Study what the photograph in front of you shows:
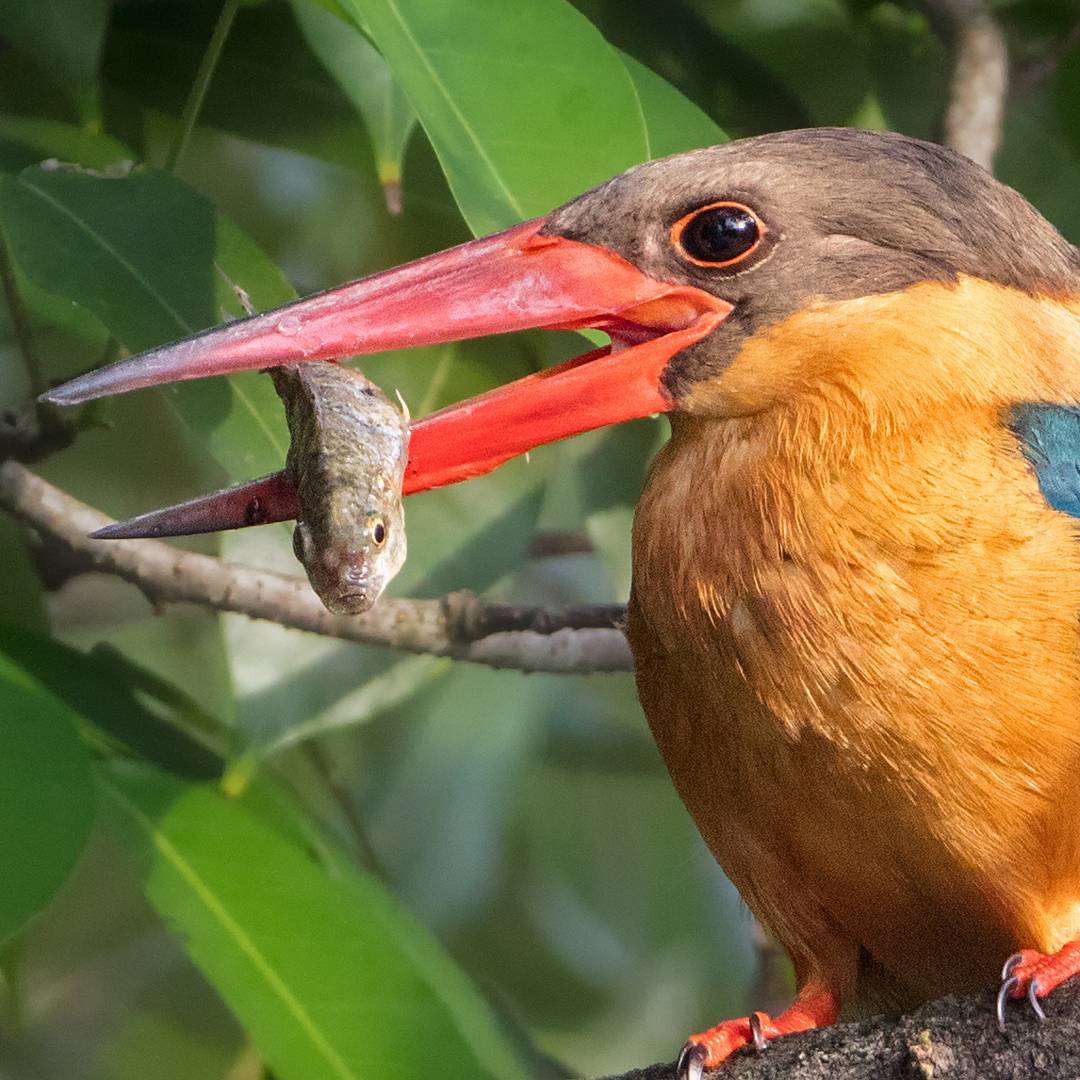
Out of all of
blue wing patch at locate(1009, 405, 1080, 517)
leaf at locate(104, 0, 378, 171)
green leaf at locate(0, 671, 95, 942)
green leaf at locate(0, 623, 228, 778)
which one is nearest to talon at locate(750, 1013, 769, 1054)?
blue wing patch at locate(1009, 405, 1080, 517)

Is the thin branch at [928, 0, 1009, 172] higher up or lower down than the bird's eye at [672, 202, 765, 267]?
lower down

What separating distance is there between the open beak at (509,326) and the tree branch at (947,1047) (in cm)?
48

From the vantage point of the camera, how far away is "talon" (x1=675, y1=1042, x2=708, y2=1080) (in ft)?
4.24

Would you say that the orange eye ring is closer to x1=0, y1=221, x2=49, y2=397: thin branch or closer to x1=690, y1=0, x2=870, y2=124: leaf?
x1=0, y1=221, x2=49, y2=397: thin branch

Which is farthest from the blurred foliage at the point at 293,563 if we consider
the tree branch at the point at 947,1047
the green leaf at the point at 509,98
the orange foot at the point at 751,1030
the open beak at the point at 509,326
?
the tree branch at the point at 947,1047

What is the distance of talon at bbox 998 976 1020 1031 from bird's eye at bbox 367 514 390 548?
0.52 metres

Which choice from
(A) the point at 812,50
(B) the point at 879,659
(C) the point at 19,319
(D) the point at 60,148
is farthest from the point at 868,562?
(A) the point at 812,50

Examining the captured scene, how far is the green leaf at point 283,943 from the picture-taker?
1.61 meters

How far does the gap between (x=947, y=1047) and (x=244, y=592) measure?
1009mm

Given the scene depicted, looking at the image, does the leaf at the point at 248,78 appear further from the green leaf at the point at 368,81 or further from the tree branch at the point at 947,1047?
the tree branch at the point at 947,1047

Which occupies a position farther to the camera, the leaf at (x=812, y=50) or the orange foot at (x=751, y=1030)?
the leaf at (x=812, y=50)

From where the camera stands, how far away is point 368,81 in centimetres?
177

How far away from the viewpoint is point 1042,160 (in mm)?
2371

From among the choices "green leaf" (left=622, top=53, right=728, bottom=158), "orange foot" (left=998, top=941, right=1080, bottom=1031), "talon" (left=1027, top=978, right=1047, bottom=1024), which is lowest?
"orange foot" (left=998, top=941, right=1080, bottom=1031)
